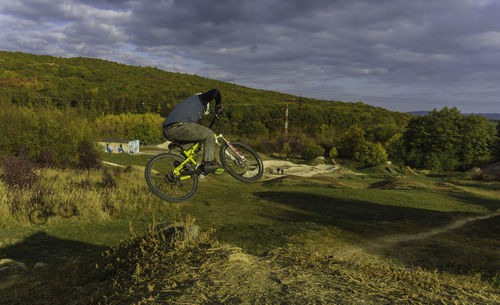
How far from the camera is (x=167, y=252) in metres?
9.62

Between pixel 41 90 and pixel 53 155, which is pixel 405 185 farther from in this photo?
pixel 41 90

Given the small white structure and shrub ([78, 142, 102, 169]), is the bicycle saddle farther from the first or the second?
the small white structure

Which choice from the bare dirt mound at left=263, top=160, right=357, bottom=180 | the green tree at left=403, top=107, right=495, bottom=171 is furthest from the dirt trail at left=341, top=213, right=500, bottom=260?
the green tree at left=403, top=107, right=495, bottom=171

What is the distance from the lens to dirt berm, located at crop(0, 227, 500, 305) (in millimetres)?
7184

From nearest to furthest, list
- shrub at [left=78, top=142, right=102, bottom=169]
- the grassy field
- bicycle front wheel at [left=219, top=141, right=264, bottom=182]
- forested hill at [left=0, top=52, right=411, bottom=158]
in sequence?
bicycle front wheel at [left=219, top=141, right=264, bottom=182] → the grassy field → shrub at [left=78, top=142, right=102, bottom=169] → forested hill at [left=0, top=52, right=411, bottom=158]

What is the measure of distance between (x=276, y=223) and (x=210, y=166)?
62.4 ft

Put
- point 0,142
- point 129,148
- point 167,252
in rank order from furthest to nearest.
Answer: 1. point 129,148
2. point 0,142
3. point 167,252

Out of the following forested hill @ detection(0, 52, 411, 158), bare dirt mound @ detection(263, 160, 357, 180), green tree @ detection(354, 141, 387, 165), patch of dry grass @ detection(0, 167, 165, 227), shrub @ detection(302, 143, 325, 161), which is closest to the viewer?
patch of dry grass @ detection(0, 167, 165, 227)

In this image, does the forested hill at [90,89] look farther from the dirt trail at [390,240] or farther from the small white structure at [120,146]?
the dirt trail at [390,240]

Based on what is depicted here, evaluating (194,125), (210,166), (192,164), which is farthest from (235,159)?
(194,125)

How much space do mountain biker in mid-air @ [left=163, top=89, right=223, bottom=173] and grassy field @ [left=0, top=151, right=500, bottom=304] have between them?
Result: 5.15m

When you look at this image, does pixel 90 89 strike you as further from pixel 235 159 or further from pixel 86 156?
pixel 235 159

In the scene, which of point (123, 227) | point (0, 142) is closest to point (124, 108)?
point (0, 142)

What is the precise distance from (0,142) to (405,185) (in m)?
47.4
